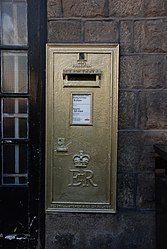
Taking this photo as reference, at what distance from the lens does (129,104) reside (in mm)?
2971

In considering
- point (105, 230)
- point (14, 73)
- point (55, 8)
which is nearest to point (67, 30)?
point (55, 8)

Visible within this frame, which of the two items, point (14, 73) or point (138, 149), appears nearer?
point (138, 149)

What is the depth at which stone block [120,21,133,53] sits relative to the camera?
293cm

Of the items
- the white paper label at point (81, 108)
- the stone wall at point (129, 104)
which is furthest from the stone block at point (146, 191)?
the white paper label at point (81, 108)

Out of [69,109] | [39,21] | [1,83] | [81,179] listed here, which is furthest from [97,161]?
[39,21]

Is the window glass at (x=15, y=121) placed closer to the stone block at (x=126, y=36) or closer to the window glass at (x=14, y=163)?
the window glass at (x=14, y=163)

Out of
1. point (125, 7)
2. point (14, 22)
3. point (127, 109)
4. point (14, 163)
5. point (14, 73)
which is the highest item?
point (125, 7)

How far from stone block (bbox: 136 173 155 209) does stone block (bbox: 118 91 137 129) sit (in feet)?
1.67

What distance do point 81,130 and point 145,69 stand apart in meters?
0.84

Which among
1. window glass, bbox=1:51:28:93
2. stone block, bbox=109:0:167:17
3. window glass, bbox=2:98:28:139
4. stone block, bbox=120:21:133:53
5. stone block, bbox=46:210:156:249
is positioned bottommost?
stone block, bbox=46:210:156:249

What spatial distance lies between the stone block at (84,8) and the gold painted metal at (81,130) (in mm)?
305

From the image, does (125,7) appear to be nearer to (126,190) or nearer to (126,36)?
(126,36)

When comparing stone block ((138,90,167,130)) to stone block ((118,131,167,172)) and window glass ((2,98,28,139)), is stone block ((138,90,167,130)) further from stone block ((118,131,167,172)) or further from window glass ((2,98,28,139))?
window glass ((2,98,28,139))

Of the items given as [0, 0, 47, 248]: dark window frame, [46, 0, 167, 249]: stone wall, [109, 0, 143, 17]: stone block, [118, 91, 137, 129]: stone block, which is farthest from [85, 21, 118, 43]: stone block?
[118, 91, 137, 129]: stone block
